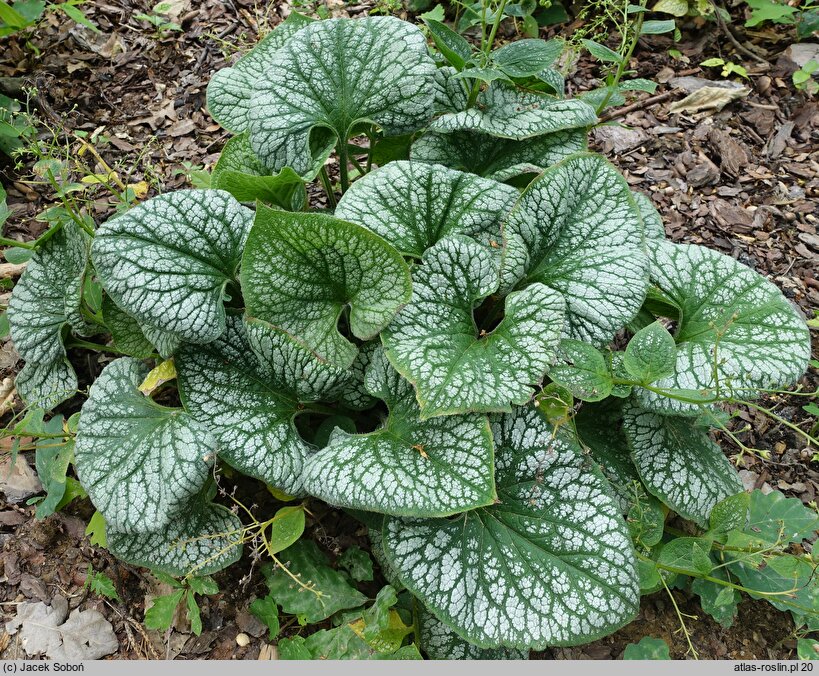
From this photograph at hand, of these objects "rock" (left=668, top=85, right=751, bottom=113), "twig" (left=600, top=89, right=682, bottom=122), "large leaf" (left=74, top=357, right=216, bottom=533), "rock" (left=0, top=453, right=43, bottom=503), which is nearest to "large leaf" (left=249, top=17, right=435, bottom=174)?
"large leaf" (left=74, top=357, right=216, bottom=533)

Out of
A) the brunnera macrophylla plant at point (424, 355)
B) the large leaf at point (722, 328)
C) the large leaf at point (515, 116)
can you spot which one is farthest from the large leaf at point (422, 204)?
the large leaf at point (722, 328)

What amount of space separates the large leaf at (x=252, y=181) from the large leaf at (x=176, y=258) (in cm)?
12

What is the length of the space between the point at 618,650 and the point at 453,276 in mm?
1482

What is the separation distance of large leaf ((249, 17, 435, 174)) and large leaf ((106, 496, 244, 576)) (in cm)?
127

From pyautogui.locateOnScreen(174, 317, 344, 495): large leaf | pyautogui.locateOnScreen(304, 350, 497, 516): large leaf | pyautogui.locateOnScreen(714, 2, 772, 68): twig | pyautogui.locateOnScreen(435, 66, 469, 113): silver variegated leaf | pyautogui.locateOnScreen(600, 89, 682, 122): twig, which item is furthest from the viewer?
pyautogui.locateOnScreen(714, 2, 772, 68): twig

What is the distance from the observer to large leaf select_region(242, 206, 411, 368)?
206cm

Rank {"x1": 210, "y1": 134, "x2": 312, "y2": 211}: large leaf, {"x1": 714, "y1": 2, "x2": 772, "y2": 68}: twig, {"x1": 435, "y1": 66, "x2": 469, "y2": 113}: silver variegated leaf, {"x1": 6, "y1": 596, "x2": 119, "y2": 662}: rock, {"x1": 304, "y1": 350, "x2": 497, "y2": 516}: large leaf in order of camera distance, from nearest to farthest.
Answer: {"x1": 304, "y1": 350, "x2": 497, "y2": 516}: large leaf
{"x1": 210, "y1": 134, "x2": 312, "y2": 211}: large leaf
{"x1": 6, "y1": 596, "x2": 119, "y2": 662}: rock
{"x1": 435, "y1": 66, "x2": 469, "y2": 113}: silver variegated leaf
{"x1": 714, "y1": 2, "x2": 772, "y2": 68}: twig

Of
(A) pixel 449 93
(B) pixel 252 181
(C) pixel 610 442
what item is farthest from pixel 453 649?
(A) pixel 449 93

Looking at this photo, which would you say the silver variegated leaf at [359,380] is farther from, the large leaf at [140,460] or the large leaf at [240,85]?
the large leaf at [240,85]

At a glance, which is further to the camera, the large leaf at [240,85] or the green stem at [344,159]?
the large leaf at [240,85]

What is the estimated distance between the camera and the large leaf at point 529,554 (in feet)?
6.59

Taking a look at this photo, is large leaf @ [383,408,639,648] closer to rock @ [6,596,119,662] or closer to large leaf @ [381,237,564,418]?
large leaf @ [381,237,564,418]

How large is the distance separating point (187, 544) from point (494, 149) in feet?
6.08

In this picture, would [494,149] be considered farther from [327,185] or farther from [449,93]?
[327,185]
